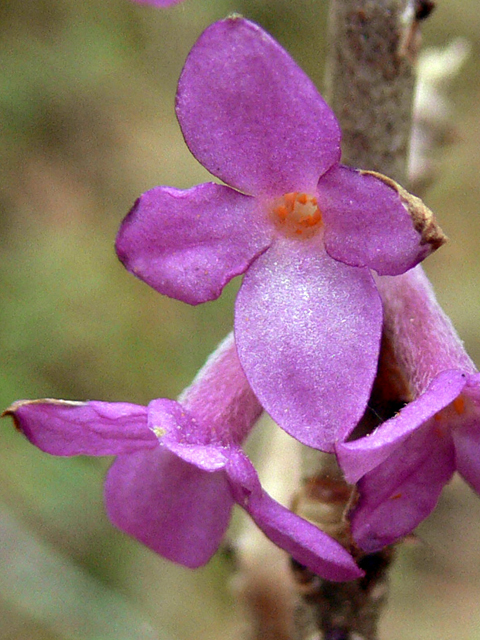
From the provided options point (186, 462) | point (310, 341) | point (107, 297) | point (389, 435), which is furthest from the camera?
point (107, 297)

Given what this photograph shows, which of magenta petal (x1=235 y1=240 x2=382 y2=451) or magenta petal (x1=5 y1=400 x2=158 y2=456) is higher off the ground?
magenta petal (x1=235 y1=240 x2=382 y2=451)

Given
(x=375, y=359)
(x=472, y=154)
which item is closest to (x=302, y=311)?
(x=375, y=359)

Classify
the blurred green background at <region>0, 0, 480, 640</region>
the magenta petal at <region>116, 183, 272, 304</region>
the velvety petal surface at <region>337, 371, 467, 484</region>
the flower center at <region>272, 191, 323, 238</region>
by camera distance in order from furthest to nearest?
the blurred green background at <region>0, 0, 480, 640</region>, the flower center at <region>272, 191, 323, 238</region>, the magenta petal at <region>116, 183, 272, 304</region>, the velvety petal surface at <region>337, 371, 467, 484</region>

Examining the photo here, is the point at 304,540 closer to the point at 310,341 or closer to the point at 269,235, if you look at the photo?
the point at 310,341

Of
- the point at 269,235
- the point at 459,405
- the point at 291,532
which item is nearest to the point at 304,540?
the point at 291,532

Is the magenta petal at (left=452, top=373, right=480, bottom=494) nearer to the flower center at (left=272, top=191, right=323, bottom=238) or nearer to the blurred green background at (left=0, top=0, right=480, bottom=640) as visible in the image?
the flower center at (left=272, top=191, right=323, bottom=238)

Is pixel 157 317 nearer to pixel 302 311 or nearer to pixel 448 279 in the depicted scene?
pixel 448 279

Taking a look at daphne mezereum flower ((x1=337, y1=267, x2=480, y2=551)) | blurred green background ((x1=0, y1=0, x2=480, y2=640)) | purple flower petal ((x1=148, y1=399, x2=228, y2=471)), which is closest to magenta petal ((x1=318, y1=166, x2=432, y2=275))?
daphne mezereum flower ((x1=337, y1=267, x2=480, y2=551))

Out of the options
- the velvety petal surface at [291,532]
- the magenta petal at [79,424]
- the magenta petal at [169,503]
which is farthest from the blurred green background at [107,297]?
the velvety petal surface at [291,532]
